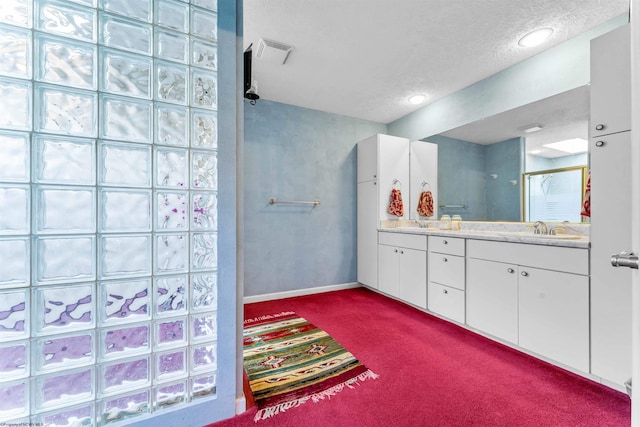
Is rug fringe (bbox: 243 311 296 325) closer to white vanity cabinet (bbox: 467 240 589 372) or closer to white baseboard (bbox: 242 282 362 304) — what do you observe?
white baseboard (bbox: 242 282 362 304)

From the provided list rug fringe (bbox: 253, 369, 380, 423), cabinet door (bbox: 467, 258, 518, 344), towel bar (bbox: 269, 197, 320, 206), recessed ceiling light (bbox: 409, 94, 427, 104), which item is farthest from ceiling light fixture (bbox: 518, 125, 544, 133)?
rug fringe (bbox: 253, 369, 380, 423)

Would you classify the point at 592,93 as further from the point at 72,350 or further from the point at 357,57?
the point at 72,350

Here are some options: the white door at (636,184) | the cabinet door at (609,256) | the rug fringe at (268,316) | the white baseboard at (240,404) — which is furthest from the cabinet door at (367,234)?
the white door at (636,184)

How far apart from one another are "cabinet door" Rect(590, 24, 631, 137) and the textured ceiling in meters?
0.40

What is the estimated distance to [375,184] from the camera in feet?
10.2

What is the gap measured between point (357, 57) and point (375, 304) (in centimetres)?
234

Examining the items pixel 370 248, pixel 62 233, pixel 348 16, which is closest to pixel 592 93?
pixel 348 16

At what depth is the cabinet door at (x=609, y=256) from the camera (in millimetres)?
1326

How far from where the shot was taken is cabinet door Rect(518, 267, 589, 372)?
4.83ft

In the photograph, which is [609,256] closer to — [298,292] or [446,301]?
[446,301]

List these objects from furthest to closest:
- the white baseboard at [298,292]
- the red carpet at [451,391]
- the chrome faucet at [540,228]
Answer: the white baseboard at [298,292], the chrome faucet at [540,228], the red carpet at [451,391]

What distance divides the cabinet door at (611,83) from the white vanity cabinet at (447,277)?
42.7 inches

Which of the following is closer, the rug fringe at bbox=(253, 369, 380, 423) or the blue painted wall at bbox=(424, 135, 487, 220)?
the rug fringe at bbox=(253, 369, 380, 423)

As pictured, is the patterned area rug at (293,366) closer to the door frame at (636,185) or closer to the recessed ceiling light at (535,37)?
the door frame at (636,185)
